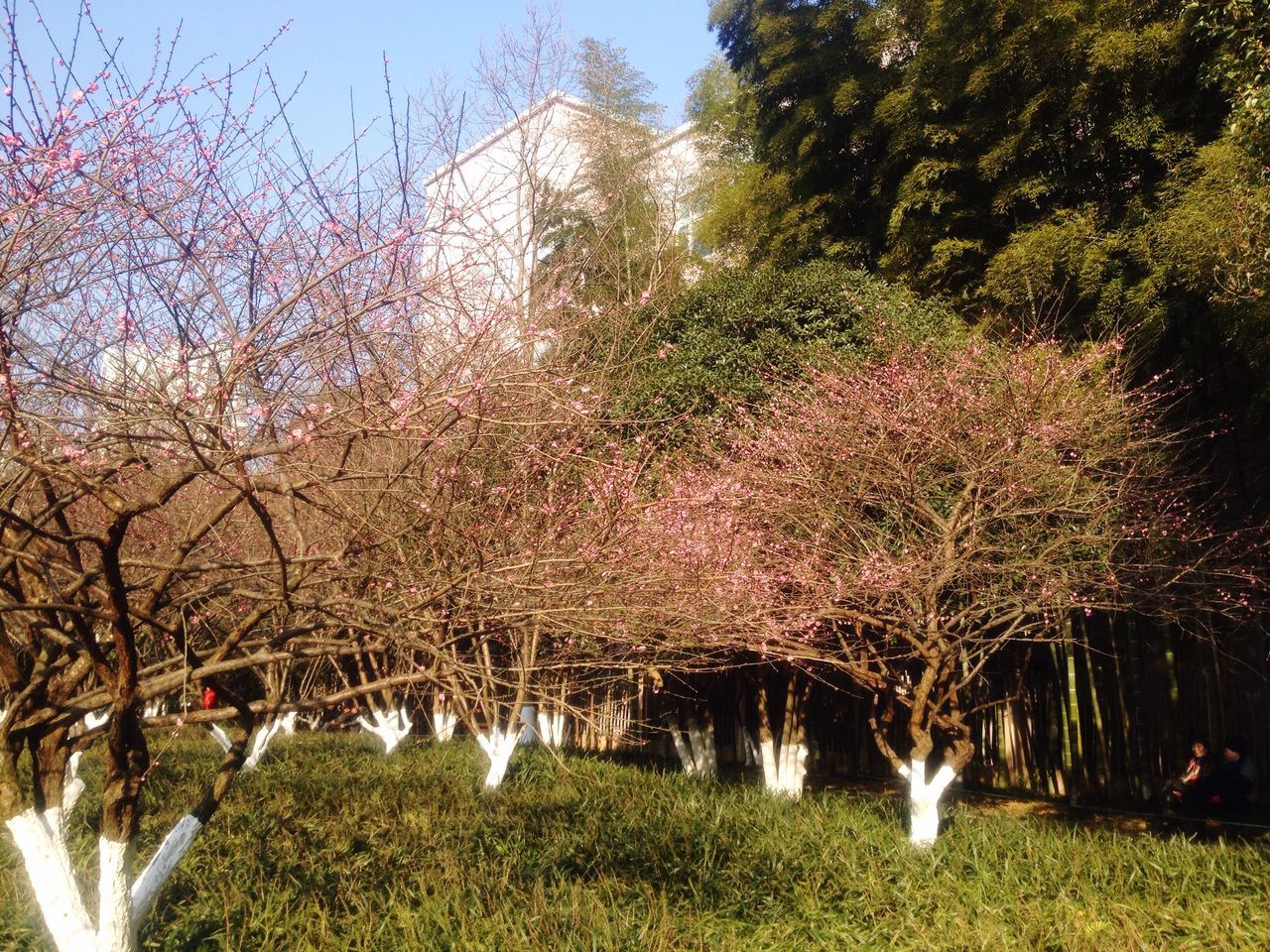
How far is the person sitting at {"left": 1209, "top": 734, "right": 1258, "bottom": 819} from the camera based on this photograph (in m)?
8.38

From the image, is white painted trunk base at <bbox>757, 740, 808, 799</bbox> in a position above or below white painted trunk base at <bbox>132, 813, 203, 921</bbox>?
below

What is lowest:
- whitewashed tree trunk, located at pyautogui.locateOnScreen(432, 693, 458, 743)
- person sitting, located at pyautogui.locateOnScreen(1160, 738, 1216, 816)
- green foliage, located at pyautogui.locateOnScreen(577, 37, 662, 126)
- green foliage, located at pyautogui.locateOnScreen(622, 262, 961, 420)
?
person sitting, located at pyautogui.locateOnScreen(1160, 738, 1216, 816)

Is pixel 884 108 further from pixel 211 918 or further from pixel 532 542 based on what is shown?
pixel 211 918

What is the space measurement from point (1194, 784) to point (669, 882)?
459 centimetres

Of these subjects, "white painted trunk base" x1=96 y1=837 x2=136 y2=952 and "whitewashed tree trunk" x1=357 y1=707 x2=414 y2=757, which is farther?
"whitewashed tree trunk" x1=357 y1=707 x2=414 y2=757

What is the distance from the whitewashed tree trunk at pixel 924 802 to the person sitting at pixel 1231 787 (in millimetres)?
2250

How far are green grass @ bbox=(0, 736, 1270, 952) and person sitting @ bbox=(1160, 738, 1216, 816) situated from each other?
52.8 inches

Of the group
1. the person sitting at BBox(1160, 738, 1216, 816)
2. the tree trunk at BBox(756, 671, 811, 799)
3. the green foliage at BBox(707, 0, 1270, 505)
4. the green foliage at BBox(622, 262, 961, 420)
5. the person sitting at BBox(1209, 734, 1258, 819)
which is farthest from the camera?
the green foliage at BBox(622, 262, 961, 420)

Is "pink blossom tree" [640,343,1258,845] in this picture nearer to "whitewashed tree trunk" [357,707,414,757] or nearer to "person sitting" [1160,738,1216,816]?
"person sitting" [1160,738,1216,816]

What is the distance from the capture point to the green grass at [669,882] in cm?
557

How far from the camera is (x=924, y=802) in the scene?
7.71 m

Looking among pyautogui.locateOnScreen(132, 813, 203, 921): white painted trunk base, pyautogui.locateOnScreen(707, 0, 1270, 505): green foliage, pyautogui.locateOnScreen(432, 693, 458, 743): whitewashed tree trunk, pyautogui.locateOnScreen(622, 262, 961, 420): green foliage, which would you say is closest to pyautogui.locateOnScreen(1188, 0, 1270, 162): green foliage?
pyautogui.locateOnScreen(707, 0, 1270, 505): green foliage

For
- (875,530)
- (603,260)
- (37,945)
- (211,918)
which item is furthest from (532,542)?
(875,530)

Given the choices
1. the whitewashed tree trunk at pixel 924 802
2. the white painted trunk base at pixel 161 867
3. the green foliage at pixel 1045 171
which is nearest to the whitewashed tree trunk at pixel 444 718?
the whitewashed tree trunk at pixel 924 802
